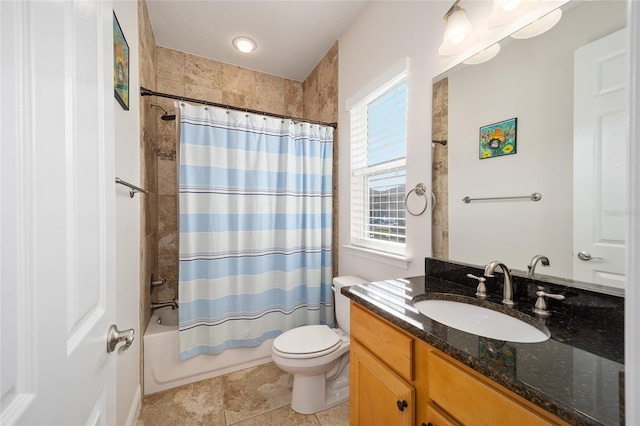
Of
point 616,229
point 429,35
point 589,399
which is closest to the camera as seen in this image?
point 589,399

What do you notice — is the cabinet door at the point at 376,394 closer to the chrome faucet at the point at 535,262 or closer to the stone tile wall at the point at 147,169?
the chrome faucet at the point at 535,262

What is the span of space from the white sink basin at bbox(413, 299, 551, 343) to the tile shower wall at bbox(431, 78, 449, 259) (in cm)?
33

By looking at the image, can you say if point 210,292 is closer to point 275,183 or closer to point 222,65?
point 275,183

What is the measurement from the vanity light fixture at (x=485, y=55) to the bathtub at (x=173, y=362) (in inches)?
93.0

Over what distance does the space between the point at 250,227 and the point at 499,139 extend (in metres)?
1.69

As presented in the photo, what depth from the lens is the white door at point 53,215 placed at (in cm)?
33

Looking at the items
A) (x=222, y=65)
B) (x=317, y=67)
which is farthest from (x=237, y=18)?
(x=317, y=67)

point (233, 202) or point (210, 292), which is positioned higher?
point (233, 202)

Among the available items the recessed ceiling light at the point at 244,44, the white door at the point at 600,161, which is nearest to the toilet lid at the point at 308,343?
the white door at the point at 600,161

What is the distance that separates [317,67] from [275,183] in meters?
1.43

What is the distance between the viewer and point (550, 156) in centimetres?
90

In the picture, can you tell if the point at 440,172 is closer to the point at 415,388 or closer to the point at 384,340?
the point at 384,340

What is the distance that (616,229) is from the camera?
29.2 inches

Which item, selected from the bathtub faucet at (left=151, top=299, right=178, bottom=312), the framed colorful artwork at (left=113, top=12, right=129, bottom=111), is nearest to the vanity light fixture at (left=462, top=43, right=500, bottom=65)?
the framed colorful artwork at (left=113, top=12, right=129, bottom=111)
